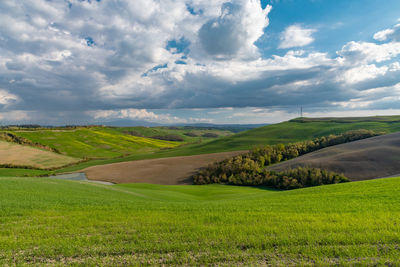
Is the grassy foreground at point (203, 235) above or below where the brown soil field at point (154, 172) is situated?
above

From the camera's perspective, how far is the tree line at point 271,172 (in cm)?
2853

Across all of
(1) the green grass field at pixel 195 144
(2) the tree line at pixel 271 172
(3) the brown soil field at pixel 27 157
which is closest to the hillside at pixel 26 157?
(3) the brown soil field at pixel 27 157

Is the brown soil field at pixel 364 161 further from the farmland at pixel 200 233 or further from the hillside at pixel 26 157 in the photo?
the hillside at pixel 26 157

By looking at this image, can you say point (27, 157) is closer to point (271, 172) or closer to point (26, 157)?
point (26, 157)

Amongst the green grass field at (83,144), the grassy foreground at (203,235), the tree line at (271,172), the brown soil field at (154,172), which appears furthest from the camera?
the green grass field at (83,144)

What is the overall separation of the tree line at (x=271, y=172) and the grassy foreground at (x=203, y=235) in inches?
724

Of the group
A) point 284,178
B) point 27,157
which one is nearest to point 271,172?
point 284,178

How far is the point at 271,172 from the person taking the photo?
33.7 meters

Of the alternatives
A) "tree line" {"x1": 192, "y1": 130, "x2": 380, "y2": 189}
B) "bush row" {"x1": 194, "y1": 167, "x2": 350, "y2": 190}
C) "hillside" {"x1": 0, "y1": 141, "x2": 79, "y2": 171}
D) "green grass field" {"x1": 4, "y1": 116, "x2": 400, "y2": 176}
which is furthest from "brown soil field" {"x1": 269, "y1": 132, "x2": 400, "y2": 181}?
"hillside" {"x1": 0, "y1": 141, "x2": 79, "y2": 171}

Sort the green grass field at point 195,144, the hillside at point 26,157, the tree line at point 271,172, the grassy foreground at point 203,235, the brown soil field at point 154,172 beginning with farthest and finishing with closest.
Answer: the green grass field at point 195,144
the hillside at point 26,157
the brown soil field at point 154,172
the tree line at point 271,172
the grassy foreground at point 203,235

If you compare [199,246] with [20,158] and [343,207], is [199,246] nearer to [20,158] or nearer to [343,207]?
[343,207]

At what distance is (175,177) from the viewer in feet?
135

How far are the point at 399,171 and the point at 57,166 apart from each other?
74746 millimetres

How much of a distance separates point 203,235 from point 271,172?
94.6 feet
